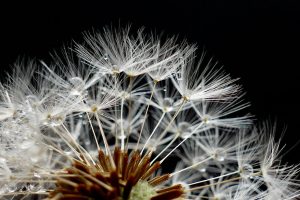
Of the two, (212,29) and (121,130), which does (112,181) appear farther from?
(212,29)

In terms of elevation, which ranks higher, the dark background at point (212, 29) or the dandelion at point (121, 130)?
the dark background at point (212, 29)

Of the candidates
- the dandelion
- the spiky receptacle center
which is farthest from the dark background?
the spiky receptacle center

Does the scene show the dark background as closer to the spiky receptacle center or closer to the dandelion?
the dandelion

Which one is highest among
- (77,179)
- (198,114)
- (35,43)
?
(35,43)

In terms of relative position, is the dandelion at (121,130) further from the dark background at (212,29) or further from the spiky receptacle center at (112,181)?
the dark background at (212,29)

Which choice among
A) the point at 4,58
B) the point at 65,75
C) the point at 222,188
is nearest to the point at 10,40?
the point at 4,58

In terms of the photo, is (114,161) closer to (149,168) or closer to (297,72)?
(149,168)

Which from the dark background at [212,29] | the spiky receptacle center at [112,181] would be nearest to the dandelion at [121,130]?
the spiky receptacle center at [112,181]

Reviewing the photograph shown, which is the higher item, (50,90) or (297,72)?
(297,72)
